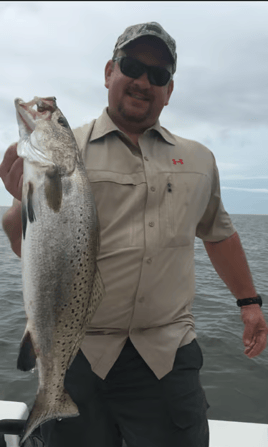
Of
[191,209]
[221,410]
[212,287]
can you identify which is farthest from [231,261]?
[212,287]

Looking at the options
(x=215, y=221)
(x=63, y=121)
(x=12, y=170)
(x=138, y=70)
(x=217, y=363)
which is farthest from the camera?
(x=217, y=363)

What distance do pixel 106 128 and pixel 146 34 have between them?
69cm

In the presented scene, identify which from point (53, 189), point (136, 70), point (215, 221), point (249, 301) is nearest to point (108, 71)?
point (136, 70)

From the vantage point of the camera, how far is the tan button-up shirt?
2486 millimetres

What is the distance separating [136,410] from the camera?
2.58 m

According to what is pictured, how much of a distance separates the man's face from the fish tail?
186cm

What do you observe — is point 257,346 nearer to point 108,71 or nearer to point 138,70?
point 138,70

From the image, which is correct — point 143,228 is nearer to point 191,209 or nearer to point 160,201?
point 160,201

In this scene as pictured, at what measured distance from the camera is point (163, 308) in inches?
102

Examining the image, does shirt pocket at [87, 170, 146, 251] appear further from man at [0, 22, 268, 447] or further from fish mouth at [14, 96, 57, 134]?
fish mouth at [14, 96, 57, 134]

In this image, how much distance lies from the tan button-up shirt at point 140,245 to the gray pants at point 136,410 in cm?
9

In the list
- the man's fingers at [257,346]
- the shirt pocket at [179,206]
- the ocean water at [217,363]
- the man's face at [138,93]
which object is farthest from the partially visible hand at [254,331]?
the ocean water at [217,363]

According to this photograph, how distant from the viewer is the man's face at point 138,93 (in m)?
2.62

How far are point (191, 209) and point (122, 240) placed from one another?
24.2 inches
